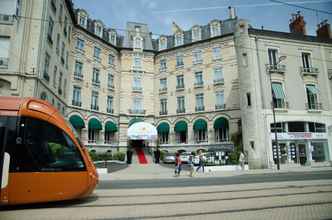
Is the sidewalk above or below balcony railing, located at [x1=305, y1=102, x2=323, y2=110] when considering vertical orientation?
below

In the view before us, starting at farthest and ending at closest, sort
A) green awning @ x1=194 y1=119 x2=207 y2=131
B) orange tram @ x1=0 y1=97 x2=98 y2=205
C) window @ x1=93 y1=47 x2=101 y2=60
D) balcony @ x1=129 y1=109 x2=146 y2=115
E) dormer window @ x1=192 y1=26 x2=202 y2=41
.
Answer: dormer window @ x1=192 y1=26 x2=202 y2=41 → balcony @ x1=129 y1=109 x2=146 y2=115 → window @ x1=93 y1=47 x2=101 y2=60 → green awning @ x1=194 y1=119 x2=207 y2=131 → orange tram @ x1=0 y1=97 x2=98 y2=205

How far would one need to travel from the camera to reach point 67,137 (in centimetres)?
601

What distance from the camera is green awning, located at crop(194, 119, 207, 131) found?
3028 cm

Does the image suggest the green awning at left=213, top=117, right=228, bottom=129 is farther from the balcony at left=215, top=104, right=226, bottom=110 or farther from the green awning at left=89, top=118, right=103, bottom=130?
the green awning at left=89, top=118, right=103, bottom=130

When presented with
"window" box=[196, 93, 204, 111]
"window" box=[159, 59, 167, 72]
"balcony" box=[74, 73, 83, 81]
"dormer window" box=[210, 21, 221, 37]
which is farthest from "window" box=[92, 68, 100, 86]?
"dormer window" box=[210, 21, 221, 37]

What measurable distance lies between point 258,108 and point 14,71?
2093cm

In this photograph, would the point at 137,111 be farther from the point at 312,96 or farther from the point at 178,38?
the point at 312,96

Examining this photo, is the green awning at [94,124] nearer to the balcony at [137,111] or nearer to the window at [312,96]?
the balcony at [137,111]

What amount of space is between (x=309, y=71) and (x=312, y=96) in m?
2.76

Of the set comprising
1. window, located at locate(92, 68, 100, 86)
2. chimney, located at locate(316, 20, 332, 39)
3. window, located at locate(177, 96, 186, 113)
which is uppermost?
chimney, located at locate(316, 20, 332, 39)

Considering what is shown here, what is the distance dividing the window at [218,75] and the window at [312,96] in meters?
9.93

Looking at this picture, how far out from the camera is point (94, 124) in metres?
28.9

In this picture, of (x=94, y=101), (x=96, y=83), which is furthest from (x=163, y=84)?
(x=94, y=101)

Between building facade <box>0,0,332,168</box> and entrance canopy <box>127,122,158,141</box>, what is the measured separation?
9.63ft
